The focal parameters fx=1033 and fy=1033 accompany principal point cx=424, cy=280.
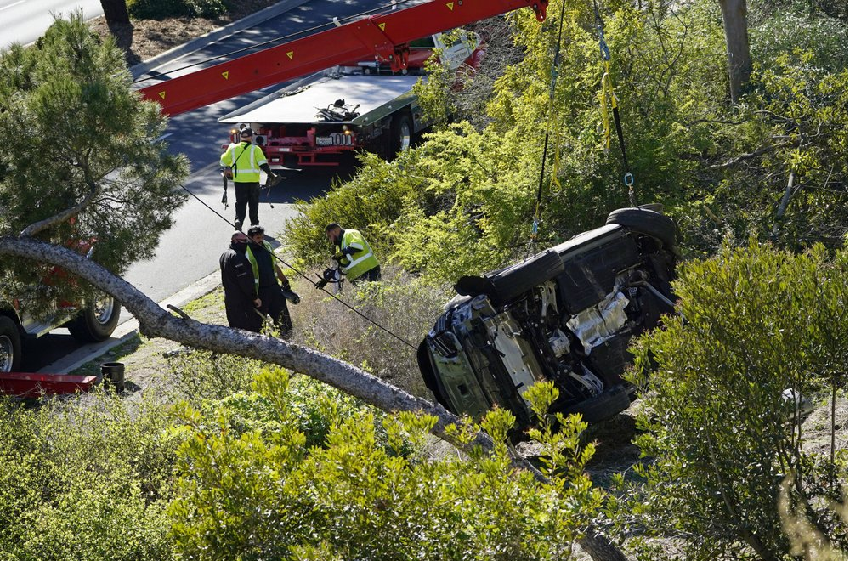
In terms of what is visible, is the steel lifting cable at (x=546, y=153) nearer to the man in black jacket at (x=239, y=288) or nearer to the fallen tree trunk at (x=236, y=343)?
the man in black jacket at (x=239, y=288)

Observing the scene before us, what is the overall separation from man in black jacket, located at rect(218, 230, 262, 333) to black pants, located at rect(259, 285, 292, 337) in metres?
0.08

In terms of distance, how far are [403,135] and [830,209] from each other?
8.33 metres

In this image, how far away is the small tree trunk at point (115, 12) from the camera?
84.1 feet

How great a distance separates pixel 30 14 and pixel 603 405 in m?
24.1

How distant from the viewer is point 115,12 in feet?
84.9

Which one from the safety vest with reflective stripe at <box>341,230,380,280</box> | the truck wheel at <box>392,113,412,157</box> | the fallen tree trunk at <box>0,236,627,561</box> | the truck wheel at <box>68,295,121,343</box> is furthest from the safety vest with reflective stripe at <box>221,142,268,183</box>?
the fallen tree trunk at <box>0,236,627,561</box>

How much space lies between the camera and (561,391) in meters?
7.51

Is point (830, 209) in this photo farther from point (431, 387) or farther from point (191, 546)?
point (191, 546)

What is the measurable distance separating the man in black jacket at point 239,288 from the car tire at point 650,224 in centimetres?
359

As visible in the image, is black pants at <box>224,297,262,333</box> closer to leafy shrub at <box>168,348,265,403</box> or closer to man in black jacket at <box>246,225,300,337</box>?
man in black jacket at <box>246,225,300,337</box>

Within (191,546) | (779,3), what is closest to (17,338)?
(191,546)

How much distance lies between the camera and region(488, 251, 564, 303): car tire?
7.27m

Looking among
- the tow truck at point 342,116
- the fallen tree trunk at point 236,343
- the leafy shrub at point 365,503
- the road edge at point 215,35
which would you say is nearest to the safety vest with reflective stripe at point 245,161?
the tow truck at point 342,116

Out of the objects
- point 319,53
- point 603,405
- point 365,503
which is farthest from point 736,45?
point 365,503
